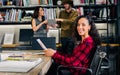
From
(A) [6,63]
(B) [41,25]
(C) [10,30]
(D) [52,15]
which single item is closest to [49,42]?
(A) [6,63]

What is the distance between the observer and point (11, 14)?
626 centimetres

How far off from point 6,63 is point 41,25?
3.05 meters

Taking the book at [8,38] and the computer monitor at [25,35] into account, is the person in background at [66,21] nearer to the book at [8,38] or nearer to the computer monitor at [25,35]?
the computer monitor at [25,35]

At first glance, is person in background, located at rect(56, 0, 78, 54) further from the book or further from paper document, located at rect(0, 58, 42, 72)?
paper document, located at rect(0, 58, 42, 72)

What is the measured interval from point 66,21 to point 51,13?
78 centimetres

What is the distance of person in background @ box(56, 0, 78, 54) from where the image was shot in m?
5.43

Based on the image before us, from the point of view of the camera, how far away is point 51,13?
6.15 meters

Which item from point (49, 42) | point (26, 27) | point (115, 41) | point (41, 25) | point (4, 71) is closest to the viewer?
point (4, 71)

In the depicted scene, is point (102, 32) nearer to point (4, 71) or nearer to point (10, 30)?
point (10, 30)

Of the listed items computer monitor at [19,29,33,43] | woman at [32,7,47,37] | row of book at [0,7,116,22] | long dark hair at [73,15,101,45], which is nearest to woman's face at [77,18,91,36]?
long dark hair at [73,15,101,45]

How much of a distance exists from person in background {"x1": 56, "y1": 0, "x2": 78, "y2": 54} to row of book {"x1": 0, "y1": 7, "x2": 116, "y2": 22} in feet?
1.77

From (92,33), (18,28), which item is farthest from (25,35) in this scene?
(92,33)

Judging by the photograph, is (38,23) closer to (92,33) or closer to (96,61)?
(92,33)

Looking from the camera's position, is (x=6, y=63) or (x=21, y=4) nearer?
(x=6, y=63)
